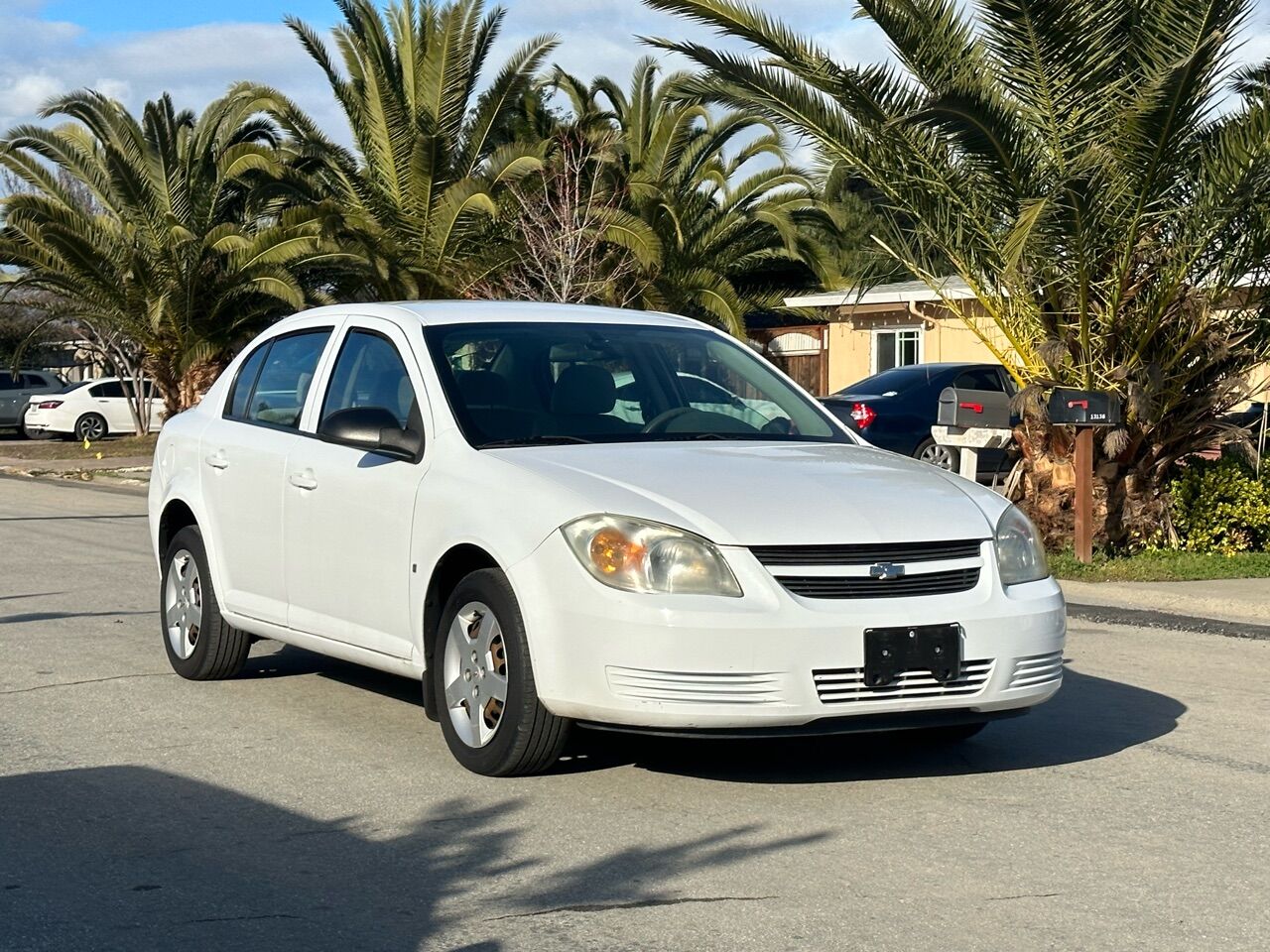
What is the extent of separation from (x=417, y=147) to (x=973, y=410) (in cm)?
1231

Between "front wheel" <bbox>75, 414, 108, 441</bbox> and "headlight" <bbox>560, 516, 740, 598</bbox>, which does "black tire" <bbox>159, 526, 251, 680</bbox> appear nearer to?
"headlight" <bbox>560, 516, 740, 598</bbox>

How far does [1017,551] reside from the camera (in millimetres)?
6270

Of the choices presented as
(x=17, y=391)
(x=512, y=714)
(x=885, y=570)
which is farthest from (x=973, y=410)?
(x=17, y=391)

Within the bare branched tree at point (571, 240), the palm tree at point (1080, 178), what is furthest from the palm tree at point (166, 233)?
the palm tree at point (1080, 178)

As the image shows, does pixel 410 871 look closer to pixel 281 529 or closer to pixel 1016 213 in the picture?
pixel 281 529

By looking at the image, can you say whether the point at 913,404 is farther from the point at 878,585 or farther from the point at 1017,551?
the point at 878,585

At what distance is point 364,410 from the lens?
6.76m

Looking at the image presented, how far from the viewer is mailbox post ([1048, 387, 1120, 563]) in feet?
42.0

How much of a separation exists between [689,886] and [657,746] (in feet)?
6.10

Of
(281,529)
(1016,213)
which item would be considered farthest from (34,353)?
(281,529)

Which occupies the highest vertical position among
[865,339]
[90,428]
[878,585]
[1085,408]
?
[865,339]

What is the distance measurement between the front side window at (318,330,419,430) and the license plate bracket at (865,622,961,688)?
2126 millimetres

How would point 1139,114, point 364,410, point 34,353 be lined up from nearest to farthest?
point 364,410 → point 1139,114 → point 34,353

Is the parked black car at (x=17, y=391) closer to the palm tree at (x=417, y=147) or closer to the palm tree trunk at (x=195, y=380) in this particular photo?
the palm tree trunk at (x=195, y=380)
